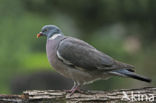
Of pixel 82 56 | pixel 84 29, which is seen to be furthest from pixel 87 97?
pixel 84 29

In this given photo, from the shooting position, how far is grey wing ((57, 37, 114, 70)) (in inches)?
221

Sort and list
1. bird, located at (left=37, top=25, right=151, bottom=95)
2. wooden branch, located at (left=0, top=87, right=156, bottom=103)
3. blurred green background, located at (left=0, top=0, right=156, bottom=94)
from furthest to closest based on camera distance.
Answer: blurred green background, located at (left=0, top=0, right=156, bottom=94) → bird, located at (left=37, top=25, right=151, bottom=95) → wooden branch, located at (left=0, top=87, right=156, bottom=103)

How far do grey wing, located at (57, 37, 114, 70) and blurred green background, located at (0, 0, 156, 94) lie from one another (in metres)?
4.91

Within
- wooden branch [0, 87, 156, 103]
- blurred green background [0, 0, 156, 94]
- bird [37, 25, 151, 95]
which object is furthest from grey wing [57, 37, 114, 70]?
blurred green background [0, 0, 156, 94]

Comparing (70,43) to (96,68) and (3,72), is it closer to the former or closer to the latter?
(96,68)

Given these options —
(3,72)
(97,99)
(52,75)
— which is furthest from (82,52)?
(3,72)

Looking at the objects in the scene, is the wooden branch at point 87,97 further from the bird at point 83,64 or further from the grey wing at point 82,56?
the grey wing at point 82,56

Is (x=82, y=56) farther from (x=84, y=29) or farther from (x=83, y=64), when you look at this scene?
(x=84, y=29)

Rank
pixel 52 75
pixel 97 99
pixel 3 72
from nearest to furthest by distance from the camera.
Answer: pixel 97 99, pixel 52 75, pixel 3 72

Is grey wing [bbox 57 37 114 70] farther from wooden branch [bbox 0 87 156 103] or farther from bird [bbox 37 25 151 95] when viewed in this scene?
wooden branch [bbox 0 87 156 103]

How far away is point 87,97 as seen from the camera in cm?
518

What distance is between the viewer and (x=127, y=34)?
464 inches

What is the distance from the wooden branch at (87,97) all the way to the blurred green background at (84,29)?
539cm

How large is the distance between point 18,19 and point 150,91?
7689mm
